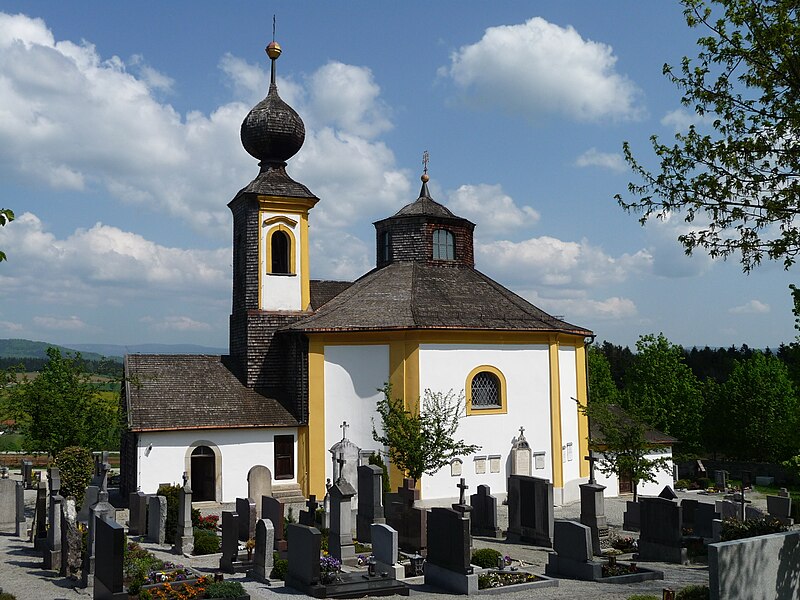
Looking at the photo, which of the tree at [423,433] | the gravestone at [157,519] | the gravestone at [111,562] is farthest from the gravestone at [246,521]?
the tree at [423,433]

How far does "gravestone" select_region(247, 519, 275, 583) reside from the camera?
1442cm

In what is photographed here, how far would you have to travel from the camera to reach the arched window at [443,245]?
28609 mm

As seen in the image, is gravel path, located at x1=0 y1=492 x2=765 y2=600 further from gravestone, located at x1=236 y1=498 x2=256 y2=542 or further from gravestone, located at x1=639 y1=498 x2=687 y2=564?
gravestone, located at x1=236 y1=498 x2=256 y2=542

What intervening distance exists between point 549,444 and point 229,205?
1537cm

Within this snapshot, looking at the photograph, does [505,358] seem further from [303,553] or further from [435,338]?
[303,553]

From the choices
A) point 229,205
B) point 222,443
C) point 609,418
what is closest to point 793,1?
point 609,418

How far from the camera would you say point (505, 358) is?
82.7 ft

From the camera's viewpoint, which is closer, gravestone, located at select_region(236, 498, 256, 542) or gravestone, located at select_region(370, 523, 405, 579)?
gravestone, located at select_region(370, 523, 405, 579)

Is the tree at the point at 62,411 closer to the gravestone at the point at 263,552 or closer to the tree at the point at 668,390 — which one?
the gravestone at the point at 263,552

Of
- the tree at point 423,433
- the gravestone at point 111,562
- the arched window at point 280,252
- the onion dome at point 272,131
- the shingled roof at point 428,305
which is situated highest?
the onion dome at point 272,131

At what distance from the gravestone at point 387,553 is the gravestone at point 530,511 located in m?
5.27

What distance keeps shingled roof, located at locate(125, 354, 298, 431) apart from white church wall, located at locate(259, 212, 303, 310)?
302 cm

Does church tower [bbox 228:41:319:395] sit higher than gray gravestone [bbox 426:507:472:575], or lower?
higher

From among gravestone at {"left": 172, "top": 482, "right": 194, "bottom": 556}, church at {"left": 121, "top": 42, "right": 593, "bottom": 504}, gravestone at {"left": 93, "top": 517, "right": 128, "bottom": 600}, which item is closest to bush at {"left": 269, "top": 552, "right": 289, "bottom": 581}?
gravestone at {"left": 93, "top": 517, "right": 128, "bottom": 600}
